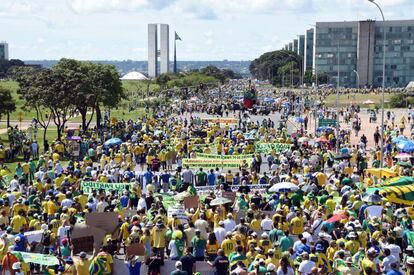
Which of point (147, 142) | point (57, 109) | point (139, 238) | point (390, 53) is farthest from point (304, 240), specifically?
point (390, 53)

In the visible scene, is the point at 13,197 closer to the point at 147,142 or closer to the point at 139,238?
the point at 139,238

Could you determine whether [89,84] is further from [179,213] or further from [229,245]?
[229,245]

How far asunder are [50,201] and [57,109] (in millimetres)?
29944

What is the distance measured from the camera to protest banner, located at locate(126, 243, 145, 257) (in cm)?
1524

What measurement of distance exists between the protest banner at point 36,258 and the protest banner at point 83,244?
4.79 feet

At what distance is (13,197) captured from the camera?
20.4 metres

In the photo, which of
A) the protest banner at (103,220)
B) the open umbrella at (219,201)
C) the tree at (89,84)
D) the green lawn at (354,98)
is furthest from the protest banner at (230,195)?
the green lawn at (354,98)

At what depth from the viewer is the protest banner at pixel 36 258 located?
14.4 metres

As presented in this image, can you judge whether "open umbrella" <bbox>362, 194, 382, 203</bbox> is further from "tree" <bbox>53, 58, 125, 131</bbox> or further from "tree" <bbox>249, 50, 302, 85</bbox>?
"tree" <bbox>249, 50, 302, 85</bbox>

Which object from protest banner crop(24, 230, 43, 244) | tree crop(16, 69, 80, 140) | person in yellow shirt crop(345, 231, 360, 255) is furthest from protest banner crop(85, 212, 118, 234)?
tree crop(16, 69, 80, 140)

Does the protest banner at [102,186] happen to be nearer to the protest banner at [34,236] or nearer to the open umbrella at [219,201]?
the open umbrella at [219,201]

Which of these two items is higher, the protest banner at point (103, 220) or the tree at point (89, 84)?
the tree at point (89, 84)

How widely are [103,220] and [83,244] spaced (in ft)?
2.65

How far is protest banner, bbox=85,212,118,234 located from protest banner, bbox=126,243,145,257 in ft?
5.41
